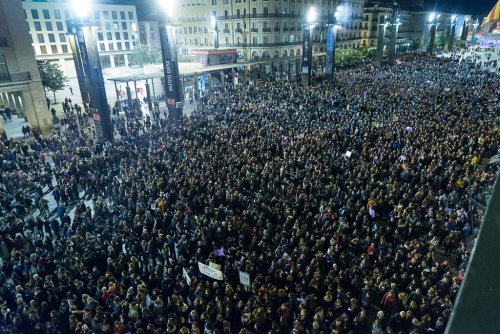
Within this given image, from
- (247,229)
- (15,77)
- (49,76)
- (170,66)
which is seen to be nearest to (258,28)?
(49,76)

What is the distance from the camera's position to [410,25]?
11500 cm

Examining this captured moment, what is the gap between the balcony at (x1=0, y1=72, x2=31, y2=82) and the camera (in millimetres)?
28706

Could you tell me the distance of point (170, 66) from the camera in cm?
2753

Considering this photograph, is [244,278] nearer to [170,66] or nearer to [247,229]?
[247,229]

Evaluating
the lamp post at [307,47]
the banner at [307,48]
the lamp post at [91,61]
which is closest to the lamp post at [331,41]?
the lamp post at [307,47]

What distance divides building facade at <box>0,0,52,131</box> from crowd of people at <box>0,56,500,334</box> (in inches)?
356

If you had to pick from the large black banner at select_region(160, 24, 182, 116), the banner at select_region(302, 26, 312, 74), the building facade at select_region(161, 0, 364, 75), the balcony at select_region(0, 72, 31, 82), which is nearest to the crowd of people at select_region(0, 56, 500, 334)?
the large black banner at select_region(160, 24, 182, 116)

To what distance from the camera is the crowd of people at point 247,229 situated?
9312 millimetres

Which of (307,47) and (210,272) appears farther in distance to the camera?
(307,47)

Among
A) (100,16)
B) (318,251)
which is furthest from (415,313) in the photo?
(100,16)

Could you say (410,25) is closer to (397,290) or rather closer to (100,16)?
(100,16)

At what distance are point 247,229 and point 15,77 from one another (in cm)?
2748

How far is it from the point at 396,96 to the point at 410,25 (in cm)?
10059

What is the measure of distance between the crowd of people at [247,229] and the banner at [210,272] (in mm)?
81
